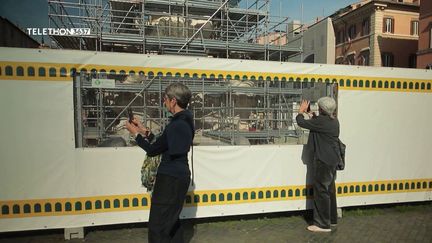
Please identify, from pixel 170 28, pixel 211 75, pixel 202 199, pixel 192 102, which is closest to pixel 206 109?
pixel 192 102

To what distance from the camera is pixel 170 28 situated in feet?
46.8

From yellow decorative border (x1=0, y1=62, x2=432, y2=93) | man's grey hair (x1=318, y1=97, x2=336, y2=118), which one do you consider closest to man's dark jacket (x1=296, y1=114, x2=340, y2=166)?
man's grey hair (x1=318, y1=97, x2=336, y2=118)

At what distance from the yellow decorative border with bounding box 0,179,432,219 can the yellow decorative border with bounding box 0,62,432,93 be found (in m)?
1.64

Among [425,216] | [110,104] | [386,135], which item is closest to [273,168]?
[386,135]

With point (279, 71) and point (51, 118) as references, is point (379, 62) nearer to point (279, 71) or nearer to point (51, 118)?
point (279, 71)

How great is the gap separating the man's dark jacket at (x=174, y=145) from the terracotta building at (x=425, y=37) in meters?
30.3

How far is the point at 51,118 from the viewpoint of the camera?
4602 mm

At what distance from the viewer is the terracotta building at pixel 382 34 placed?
36.4m

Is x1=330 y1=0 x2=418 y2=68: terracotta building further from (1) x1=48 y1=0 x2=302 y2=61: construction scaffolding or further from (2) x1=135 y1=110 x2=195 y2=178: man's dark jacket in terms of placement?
(2) x1=135 y1=110 x2=195 y2=178: man's dark jacket

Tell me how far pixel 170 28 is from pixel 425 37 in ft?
81.7

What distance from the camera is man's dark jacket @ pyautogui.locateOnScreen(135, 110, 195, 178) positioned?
322 centimetres

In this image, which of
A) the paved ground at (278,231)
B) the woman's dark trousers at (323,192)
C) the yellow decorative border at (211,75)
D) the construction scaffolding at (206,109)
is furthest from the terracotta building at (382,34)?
the woman's dark trousers at (323,192)

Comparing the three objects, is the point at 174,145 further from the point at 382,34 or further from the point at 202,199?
the point at 382,34

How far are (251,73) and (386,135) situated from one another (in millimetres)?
2711
